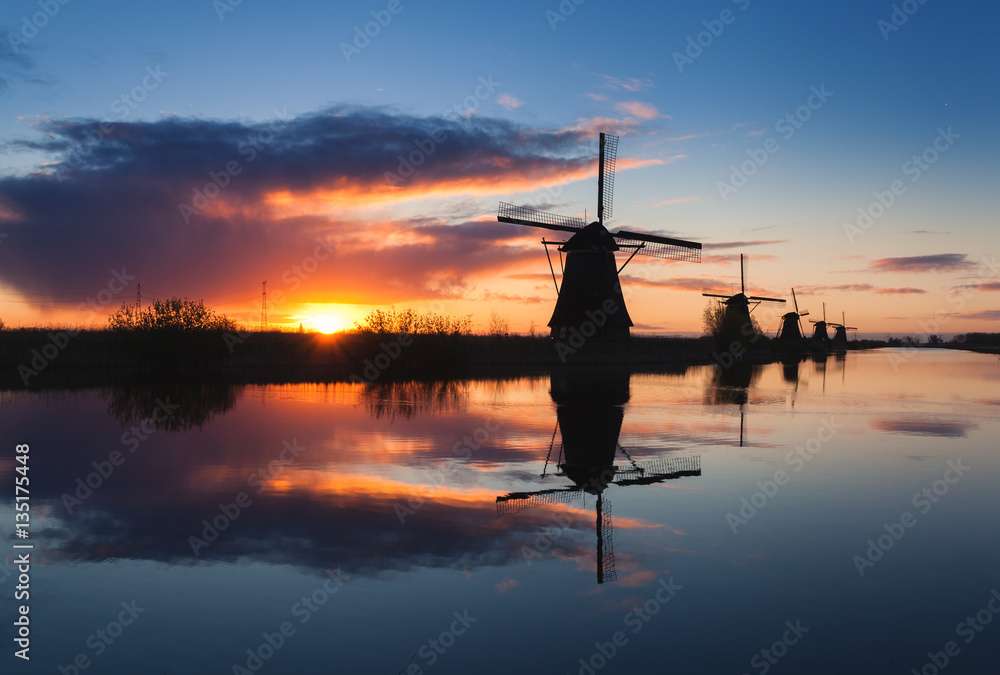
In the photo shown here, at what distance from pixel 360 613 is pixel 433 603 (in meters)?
0.61

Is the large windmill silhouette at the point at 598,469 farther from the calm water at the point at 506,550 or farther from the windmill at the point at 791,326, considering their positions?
the windmill at the point at 791,326

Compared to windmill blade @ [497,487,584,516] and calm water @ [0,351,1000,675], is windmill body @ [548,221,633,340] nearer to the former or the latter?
calm water @ [0,351,1000,675]

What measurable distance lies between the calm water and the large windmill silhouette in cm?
7

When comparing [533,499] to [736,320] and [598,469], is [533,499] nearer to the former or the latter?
[598,469]

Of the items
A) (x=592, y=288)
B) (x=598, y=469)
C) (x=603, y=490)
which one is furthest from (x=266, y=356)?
(x=603, y=490)

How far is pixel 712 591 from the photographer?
6121 millimetres

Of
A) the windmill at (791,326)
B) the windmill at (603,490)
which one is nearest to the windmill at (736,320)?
the windmill at (791,326)

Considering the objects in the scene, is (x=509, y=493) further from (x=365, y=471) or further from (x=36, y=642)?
(x=36, y=642)

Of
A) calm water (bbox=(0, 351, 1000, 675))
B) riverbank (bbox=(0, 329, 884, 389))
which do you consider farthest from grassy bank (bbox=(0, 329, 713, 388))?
calm water (bbox=(0, 351, 1000, 675))

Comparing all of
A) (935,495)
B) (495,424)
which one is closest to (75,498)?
(495,424)

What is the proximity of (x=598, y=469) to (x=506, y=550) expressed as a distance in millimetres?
4611

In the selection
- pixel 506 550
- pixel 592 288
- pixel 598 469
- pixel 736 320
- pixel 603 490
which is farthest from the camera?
pixel 736 320

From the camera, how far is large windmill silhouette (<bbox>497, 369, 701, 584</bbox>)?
27.9ft

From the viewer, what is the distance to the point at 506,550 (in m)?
7.23
